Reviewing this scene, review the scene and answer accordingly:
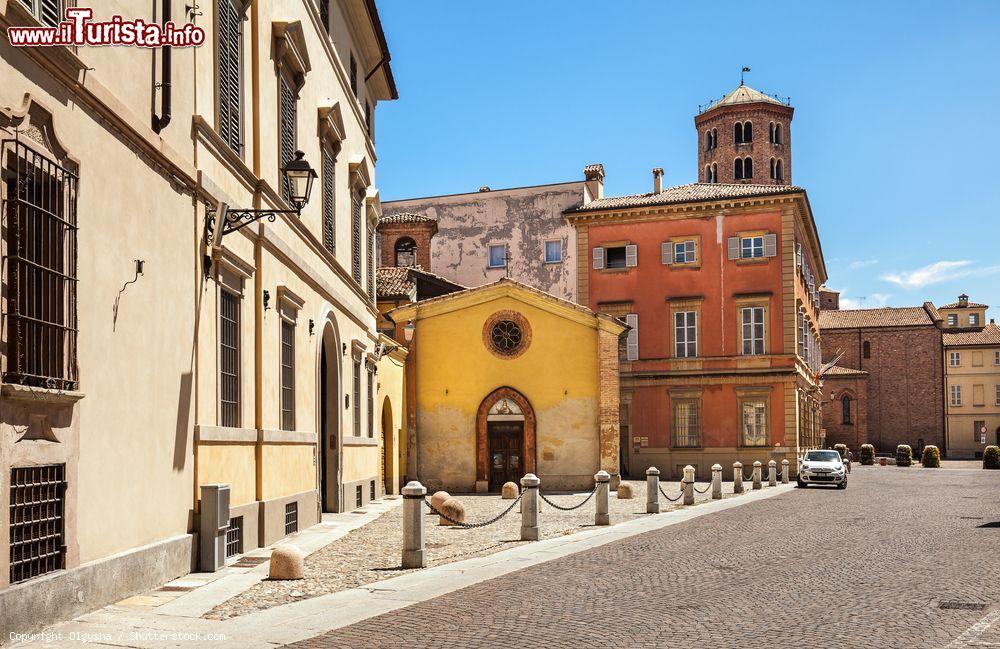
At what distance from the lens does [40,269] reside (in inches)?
285

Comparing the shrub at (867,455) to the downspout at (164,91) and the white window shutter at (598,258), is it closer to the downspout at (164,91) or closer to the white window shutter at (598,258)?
the white window shutter at (598,258)

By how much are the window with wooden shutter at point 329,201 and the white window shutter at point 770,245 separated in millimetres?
25283

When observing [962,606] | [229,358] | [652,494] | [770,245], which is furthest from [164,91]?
[770,245]

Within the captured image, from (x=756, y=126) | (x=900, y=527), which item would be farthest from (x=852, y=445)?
(x=900, y=527)

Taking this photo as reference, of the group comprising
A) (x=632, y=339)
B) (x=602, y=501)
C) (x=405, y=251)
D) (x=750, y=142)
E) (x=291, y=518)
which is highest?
(x=750, y=142)

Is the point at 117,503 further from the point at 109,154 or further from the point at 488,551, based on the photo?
the point at 488,551

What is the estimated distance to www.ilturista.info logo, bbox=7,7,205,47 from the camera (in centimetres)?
713

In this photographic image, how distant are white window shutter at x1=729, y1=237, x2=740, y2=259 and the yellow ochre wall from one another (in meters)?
11.6

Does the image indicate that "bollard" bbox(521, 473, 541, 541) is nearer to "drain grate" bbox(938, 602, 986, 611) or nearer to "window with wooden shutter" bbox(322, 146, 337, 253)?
"window with wooden shutter" bbox(322, 146, 337, 253)

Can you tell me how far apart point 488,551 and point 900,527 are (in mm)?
7739

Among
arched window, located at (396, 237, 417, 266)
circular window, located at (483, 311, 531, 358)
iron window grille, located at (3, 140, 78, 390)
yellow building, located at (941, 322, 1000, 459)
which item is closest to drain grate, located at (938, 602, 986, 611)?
iron window grille, located at (3, 140, 78, 390)

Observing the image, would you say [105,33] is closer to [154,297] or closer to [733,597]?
[154,297]

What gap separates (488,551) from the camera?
13539mm

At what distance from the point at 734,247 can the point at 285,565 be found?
33530 mm
